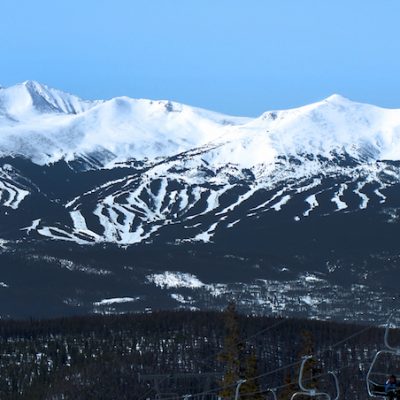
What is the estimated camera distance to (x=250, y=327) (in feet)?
573

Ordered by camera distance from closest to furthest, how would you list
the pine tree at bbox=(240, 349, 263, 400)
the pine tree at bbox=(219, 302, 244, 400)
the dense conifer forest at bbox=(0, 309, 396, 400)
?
the pine tree at bbox=(240, 349, 263, 400)
the pine tree at bbox=(219, 302, 244, 400)
the dense conifer forest at bbox=(0, 309, 396, 400)

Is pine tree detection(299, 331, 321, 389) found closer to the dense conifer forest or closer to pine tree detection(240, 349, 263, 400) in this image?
pine tree detection(240, 349, 263, 400)

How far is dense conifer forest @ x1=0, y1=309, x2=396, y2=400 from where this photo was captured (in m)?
147

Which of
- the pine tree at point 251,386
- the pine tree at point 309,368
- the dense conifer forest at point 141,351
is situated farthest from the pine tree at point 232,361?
the dense conifer forest at point 141,351

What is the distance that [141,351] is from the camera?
173 metres

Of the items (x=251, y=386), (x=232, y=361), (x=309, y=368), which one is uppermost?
(x=232, y=361)

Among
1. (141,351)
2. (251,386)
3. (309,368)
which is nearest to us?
(309,368)

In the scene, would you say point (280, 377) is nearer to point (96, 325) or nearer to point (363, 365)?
point (363, 365)

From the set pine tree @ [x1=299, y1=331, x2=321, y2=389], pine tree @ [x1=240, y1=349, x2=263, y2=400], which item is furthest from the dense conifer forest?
pine tree @ [x1=299, y1=331, x2=321, y2=389]

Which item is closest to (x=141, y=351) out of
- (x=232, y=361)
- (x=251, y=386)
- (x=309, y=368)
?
(x=232, y=361)

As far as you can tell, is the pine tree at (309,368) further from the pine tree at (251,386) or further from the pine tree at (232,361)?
the pine tree at (232,361)

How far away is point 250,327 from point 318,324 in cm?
954

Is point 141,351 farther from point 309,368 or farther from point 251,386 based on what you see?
point 309,368

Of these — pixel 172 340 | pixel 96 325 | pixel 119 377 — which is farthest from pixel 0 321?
pixel 119 377
